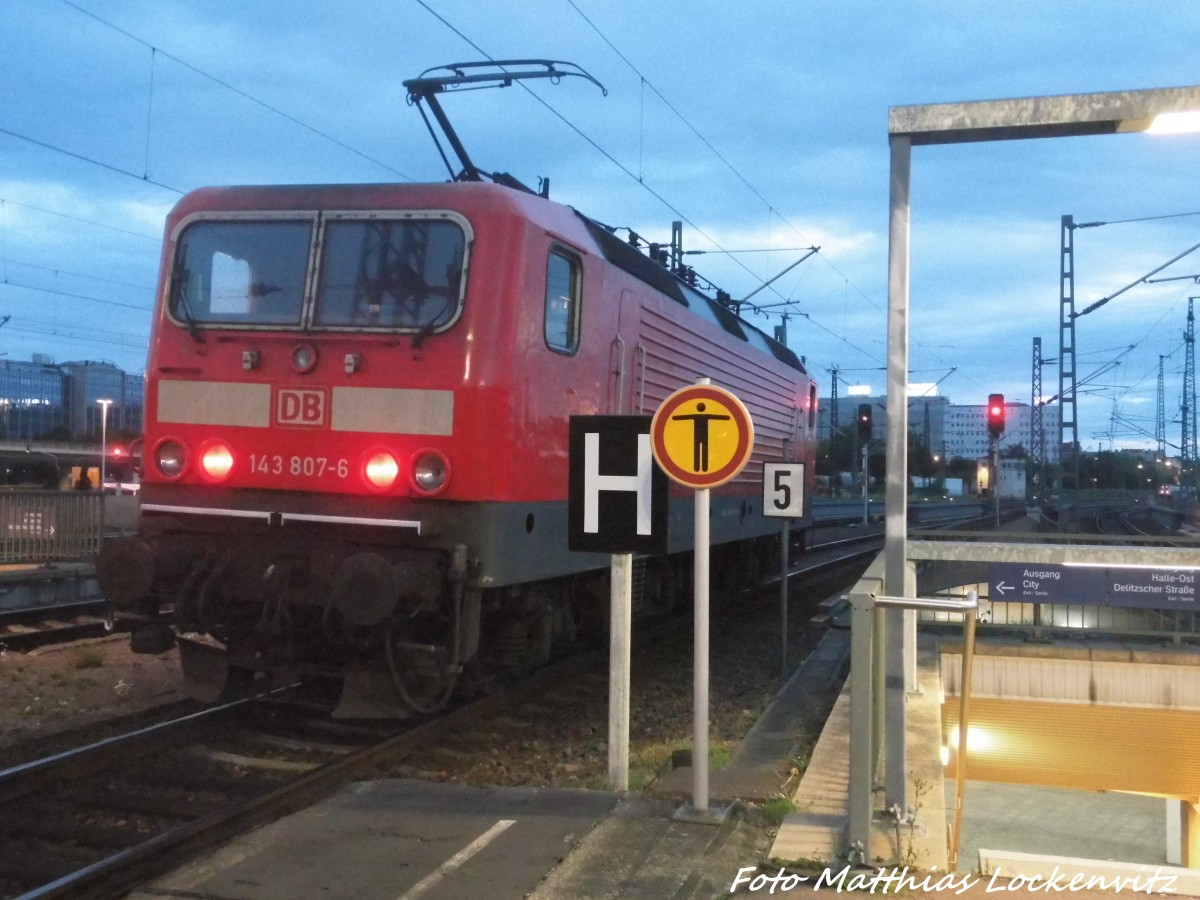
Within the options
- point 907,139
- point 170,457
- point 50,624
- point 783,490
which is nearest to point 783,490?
point 783,490

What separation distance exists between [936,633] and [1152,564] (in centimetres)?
396

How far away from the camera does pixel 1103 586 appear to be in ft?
31.2

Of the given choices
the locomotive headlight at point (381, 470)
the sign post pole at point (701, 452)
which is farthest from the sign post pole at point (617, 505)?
the locomotive headlight at point (381, 470)

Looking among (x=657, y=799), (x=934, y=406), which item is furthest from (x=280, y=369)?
(x=934, y=406)

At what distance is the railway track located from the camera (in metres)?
5.02

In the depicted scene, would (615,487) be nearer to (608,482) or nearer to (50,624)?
(608,482)

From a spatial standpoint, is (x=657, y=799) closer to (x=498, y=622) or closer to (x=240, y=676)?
(x=498, y=622)

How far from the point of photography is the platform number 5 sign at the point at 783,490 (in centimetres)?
1052

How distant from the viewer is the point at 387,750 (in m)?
6.92

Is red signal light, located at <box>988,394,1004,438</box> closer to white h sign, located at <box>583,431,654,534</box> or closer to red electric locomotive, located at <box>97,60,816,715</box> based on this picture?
red electric locomotive, located at <box>97,60,816,715</box>

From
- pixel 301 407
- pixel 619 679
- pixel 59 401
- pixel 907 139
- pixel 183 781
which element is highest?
pixel 59 401

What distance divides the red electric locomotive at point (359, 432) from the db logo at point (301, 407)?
1cm

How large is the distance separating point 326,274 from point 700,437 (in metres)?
3.14

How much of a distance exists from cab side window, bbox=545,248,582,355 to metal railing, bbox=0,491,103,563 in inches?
347
